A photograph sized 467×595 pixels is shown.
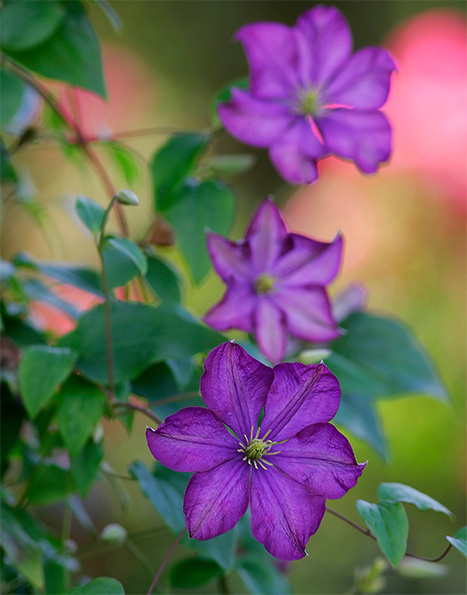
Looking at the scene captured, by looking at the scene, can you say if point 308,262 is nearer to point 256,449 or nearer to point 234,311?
point 234,311

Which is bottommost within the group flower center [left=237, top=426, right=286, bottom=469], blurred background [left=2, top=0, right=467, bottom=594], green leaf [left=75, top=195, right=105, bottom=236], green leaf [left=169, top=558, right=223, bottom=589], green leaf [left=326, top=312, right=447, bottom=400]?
blurred background [left=2, top=0, right=467, bottom=594]

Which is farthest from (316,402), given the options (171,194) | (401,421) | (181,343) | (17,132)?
(401,421)

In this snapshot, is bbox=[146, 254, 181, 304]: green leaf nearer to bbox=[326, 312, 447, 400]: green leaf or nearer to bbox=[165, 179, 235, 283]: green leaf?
bbox=[165, 179, 235, 283]: green leaf

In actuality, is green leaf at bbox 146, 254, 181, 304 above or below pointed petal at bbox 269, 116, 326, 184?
below

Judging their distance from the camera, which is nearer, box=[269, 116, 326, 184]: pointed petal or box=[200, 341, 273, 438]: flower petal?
box=[200, 341, 273, 438]: flower petal

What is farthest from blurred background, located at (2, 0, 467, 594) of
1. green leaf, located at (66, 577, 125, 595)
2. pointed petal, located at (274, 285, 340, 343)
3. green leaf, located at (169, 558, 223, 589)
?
green leaf, located at (66, 577, 125, 595)

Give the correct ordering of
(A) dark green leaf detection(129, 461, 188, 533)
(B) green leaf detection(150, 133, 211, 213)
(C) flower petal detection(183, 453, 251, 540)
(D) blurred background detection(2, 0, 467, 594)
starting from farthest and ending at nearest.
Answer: (D) blurred background detection(2, 0, 467, 594) → (B) green leaf detection(150, 133, 211, 213) → (A) dark green leaf detection(129, 461, 188, 533) → (C) flower petal detection(183, 453, 251, 540)

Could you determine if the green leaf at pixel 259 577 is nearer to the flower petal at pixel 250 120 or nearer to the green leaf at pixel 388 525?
the green leaf at pixel 388 525
